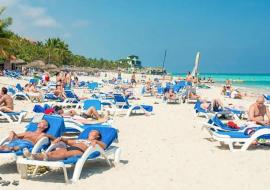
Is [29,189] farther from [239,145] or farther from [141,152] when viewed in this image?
[239,145]

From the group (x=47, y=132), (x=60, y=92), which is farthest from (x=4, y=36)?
(x=47, y=132)

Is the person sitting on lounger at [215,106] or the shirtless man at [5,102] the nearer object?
the shirtless man at [5,102]

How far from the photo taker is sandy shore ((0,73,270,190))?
5.21 meters

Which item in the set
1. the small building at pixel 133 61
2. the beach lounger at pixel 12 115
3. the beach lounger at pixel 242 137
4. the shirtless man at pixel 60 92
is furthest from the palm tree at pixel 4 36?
the small building at pixel 133 61

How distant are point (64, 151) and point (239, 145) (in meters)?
3.80

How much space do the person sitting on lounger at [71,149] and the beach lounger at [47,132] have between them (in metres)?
0.23

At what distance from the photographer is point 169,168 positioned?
238 inches

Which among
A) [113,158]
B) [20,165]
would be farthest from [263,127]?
[20,165]

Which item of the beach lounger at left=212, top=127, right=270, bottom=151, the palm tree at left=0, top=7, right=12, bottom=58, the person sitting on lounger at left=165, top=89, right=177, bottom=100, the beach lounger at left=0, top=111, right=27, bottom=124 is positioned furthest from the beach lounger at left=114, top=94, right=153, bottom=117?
the palm tree at left=0, top=7, right=12, bottom=58

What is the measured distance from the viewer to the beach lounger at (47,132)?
17.0ft

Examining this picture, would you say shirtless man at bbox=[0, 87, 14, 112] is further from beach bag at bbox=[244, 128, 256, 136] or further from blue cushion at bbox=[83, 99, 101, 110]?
beach bag at bbox=[244, 128, 256, 136]

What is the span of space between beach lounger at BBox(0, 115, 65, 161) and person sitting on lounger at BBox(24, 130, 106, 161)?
0.75 feet

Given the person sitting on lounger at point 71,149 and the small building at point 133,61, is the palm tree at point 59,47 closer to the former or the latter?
the small building at point 133,61

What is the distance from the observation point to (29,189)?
4.89 metres
